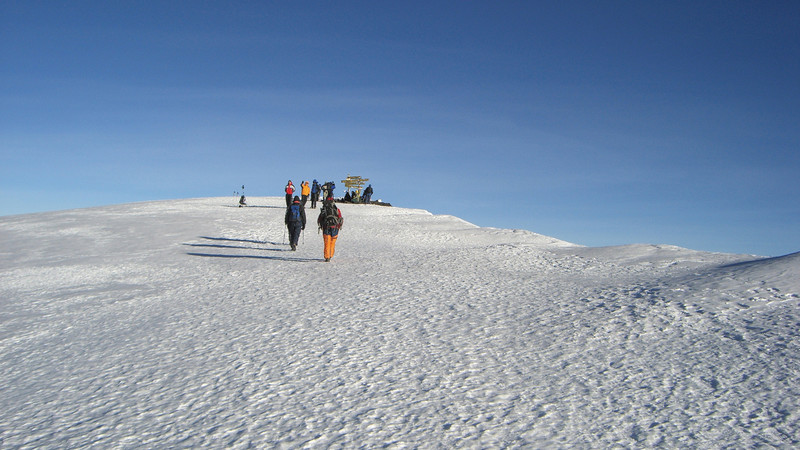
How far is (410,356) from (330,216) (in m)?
8.26

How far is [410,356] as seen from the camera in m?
6.35

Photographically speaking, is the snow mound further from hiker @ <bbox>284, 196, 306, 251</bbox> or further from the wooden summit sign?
the wooden summit sign

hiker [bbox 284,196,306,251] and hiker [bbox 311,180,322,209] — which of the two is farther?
hiker [bbox 311,180,322,209]

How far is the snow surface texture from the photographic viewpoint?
4.61m

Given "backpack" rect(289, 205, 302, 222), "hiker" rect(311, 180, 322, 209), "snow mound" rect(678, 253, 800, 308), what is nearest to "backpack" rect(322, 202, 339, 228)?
"backpack" rect(289, 205, 302, 222)

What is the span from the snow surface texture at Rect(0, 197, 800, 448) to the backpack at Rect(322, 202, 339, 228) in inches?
50.7

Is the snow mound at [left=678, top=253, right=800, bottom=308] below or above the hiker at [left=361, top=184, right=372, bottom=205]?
below

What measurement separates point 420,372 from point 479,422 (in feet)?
4.21

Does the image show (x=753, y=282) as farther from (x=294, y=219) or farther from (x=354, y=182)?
(x=354, y=182)

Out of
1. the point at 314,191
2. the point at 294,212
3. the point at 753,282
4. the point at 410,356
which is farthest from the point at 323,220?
the point at 314,191

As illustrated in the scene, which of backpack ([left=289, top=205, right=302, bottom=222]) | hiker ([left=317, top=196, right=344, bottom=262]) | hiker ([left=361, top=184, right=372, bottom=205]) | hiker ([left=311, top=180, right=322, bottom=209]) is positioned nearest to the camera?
hiker ([left=317, top=196, right=344, bottom=262])

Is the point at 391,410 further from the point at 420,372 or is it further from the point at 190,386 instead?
the point at 190,386

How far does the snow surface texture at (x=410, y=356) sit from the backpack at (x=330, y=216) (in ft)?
4.23

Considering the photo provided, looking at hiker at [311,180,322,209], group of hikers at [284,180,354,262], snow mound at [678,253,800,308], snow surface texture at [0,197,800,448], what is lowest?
snow surface texture at [0,197,800,448]
